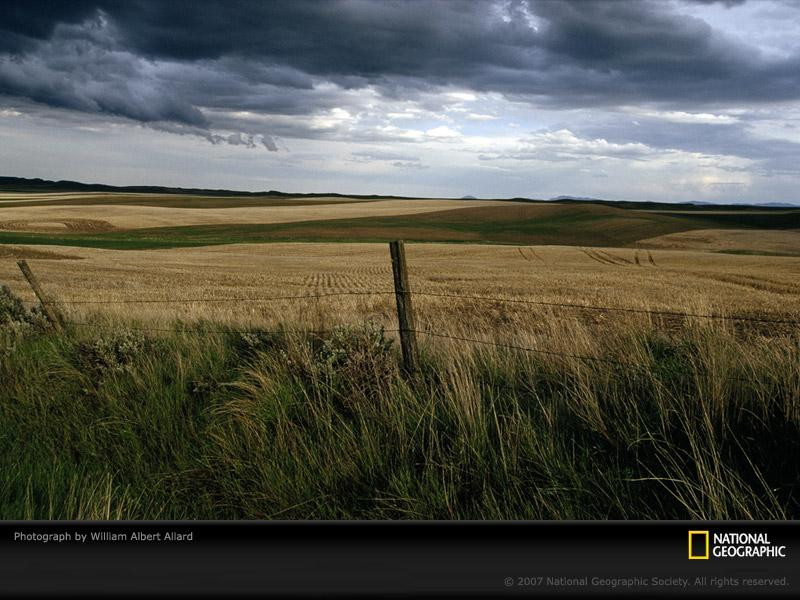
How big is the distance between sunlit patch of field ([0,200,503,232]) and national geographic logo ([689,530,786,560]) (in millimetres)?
83677

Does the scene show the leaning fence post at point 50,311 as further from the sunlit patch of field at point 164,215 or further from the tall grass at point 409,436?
the sunlit patch of field at point 164,215

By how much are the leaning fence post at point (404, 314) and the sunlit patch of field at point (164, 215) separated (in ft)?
262

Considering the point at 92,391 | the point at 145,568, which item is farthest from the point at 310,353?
the point at 145,568

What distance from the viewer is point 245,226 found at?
3590 inches

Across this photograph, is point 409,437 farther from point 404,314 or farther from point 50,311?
point 50,311

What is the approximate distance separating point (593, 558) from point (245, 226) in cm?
9216

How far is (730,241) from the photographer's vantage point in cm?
6831

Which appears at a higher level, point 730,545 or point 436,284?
point 730,545

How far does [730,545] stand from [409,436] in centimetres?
229

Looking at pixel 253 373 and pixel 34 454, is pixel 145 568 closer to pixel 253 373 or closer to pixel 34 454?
pixel 34 454

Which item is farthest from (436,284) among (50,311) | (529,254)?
(529,254)

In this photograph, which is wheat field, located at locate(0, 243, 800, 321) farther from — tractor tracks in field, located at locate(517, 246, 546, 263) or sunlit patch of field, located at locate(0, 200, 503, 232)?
sunlit patch of field, located at locate(0, 200, 503, 232)

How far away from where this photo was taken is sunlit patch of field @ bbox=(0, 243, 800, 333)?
17.3 metres

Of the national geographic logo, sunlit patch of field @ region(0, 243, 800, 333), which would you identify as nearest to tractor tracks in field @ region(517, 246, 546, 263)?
sunlit patch of field @ region(0, 243, 800, 333)
